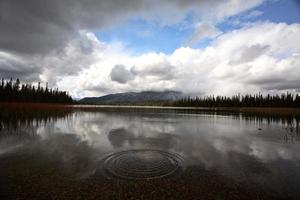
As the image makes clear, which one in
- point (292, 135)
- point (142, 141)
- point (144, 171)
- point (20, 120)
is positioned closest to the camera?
point (144, 171)

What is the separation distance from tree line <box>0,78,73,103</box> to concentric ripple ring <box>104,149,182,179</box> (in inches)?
4056

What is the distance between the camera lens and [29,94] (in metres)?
104

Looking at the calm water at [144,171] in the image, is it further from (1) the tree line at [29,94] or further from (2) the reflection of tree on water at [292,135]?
(1) the tree line at [29,94]

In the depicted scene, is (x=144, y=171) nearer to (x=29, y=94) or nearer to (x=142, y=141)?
(x=142, y=141)

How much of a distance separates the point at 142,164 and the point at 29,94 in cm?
12093

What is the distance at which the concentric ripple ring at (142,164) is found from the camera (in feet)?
29.3

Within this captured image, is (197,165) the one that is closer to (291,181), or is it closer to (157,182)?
(157,182)

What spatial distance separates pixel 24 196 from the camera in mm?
6516

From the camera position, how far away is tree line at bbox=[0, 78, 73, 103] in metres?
88.3

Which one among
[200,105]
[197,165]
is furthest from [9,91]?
[200,105]

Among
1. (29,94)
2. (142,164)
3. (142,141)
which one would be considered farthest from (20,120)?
(29,94)

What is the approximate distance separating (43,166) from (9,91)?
106754 mm

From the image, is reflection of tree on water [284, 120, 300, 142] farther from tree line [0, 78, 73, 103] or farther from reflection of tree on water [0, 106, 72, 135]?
tree line [0, 78, 73, 103]

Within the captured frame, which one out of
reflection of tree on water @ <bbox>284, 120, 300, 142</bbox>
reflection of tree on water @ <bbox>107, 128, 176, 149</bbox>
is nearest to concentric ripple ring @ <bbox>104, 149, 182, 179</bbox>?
reflection of tree on water @ <bbox>107, 128, 176, 149</bbox>
